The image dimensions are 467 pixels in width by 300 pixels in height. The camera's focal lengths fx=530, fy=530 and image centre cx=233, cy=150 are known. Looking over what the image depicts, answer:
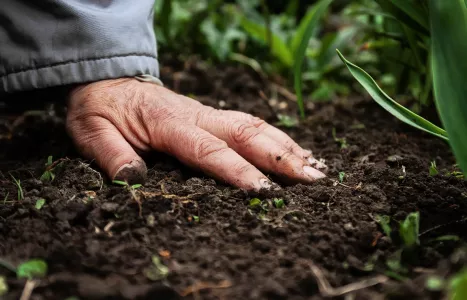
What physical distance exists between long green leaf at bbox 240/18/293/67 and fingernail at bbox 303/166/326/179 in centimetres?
130

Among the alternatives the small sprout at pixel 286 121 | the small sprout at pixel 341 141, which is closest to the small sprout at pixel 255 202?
the small sprout at pixel 341 141

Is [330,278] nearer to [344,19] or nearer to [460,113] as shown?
[460,113]

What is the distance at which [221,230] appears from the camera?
44.0 inches

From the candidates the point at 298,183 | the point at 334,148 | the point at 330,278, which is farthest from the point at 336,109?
the point at 330,278

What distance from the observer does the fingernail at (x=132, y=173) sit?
1.31m

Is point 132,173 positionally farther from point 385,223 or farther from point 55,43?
point 385,223

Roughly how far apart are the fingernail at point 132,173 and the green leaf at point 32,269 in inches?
15.7

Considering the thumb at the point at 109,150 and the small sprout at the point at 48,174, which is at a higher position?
the thumb at the point at 109,150

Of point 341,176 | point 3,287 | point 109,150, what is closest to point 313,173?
point 341,176

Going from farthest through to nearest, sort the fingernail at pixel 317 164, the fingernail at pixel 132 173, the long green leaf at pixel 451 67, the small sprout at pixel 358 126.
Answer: the small sprout at pixel 358 126, the fingernail at pixel 317 164, the fingernail at pixel 132 173, the long green leaf at pixel 451 67

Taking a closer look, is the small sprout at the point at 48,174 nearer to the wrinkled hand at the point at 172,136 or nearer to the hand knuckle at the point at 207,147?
the wrinkled hand at the point at 172,136

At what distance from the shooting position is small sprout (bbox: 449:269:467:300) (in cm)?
77

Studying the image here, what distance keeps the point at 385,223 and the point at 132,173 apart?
61 cm

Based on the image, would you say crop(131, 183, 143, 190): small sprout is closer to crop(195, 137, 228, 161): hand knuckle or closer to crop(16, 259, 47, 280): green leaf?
crop(195, 137, 228, 161): hand knuckle
